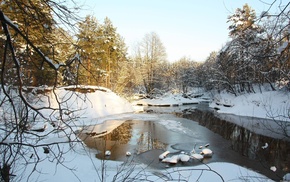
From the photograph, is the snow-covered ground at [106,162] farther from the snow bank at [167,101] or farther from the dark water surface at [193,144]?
the snow bank at [167,101]

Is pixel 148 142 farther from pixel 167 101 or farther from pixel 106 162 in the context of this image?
pixel 167 101

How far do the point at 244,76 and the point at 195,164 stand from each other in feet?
63.9

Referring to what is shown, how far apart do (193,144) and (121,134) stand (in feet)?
13.0

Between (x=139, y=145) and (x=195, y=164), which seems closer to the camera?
(x=195, y=164)

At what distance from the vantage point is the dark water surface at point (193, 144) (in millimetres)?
7746

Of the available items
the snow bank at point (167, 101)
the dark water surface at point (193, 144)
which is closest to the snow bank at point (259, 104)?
the dark water surface at point (193, 144)

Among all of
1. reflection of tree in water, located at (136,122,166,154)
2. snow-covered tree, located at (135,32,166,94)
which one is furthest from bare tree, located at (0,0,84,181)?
snow-covered tree, located at (135,32,166,94)

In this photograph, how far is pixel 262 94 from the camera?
2072 centimetres

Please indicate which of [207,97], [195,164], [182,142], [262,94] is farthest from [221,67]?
[195,164]

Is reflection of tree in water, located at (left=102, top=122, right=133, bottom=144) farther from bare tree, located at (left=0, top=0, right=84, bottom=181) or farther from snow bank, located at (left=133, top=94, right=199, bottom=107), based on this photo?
snow bank, located at (left=133, top=94, right=199, bottom=107)

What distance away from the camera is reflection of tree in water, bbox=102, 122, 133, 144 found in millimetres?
11031

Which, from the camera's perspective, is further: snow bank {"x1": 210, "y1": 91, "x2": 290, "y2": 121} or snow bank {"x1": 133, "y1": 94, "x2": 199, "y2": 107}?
snow bank {"x1": 133, "y1": 94, "x2": 199, "y2": 107}

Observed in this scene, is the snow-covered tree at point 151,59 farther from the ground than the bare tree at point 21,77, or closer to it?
farther from the ground

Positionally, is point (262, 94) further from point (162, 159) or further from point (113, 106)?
point (162, 159)
